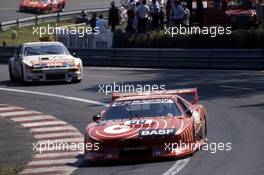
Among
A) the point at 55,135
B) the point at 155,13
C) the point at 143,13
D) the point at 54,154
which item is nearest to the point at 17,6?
the point at 155,13

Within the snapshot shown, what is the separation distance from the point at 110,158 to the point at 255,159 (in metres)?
2.23

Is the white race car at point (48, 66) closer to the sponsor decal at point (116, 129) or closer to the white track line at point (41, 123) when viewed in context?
the white track line at point (41, 123)

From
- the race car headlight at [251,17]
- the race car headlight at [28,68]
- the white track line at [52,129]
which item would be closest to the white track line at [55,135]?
the white track line at [52,129]

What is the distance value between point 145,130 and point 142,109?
108 cm

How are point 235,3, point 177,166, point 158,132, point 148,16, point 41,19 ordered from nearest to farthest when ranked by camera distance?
point 177,166 → point 158,132 → point 148,16 → point 235,3 → point 41,19

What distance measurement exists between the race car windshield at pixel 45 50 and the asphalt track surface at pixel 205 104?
3.75 ft

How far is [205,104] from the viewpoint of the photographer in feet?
70.4

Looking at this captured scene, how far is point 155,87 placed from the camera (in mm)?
24953

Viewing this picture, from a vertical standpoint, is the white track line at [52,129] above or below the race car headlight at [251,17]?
above

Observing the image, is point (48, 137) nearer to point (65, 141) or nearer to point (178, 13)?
point (65, 141)

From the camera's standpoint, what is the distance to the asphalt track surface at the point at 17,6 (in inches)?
2279

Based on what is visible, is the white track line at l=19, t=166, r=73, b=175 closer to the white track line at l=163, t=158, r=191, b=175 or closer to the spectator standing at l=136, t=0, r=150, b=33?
the white track line at l=163, t=158, r=191, b=175

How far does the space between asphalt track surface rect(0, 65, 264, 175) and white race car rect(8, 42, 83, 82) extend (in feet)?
0.91

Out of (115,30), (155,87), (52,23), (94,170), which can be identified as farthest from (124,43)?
(94,170)
